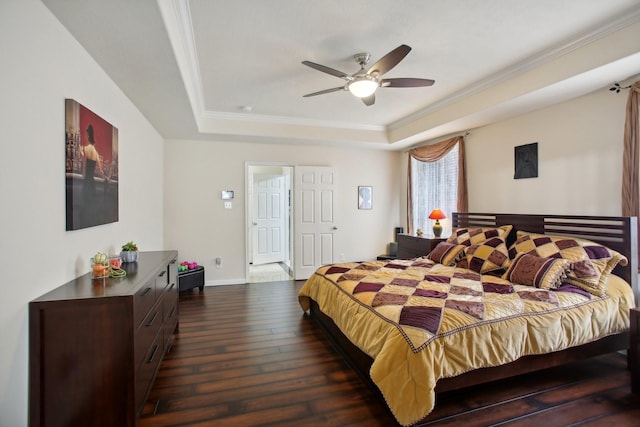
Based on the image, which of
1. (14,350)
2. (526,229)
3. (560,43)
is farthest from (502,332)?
(14,350)

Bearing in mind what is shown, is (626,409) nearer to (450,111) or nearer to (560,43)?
(560,43)

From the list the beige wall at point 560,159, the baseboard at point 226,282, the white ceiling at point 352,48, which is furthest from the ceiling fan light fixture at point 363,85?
the baseboard at point 226,282

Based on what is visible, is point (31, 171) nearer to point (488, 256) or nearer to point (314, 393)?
point (314, 393)

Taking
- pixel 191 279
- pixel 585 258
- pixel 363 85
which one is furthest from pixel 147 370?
pixel 585 258

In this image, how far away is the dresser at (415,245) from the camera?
4.55 meters

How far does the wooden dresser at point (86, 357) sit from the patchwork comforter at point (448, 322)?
1.36m

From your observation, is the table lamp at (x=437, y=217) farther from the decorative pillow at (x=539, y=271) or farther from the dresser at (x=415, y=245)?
the decorative pillow at (x=539, y=271)

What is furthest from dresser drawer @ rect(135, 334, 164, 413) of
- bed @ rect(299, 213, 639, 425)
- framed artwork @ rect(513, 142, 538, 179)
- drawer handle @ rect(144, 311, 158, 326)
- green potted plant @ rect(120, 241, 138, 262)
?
framed artwork @ rect(513, 142, 538, 179)

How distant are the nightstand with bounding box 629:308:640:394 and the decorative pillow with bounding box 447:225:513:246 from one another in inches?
54.1

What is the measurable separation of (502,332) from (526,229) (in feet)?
6.65

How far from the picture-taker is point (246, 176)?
5.25 m

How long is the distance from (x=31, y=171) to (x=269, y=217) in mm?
5662

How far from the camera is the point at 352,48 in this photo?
277 cm

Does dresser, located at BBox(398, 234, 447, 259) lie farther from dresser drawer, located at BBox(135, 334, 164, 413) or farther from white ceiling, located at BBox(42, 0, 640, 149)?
dresser drawer, located at BBox(135, 334, 164, 413)
